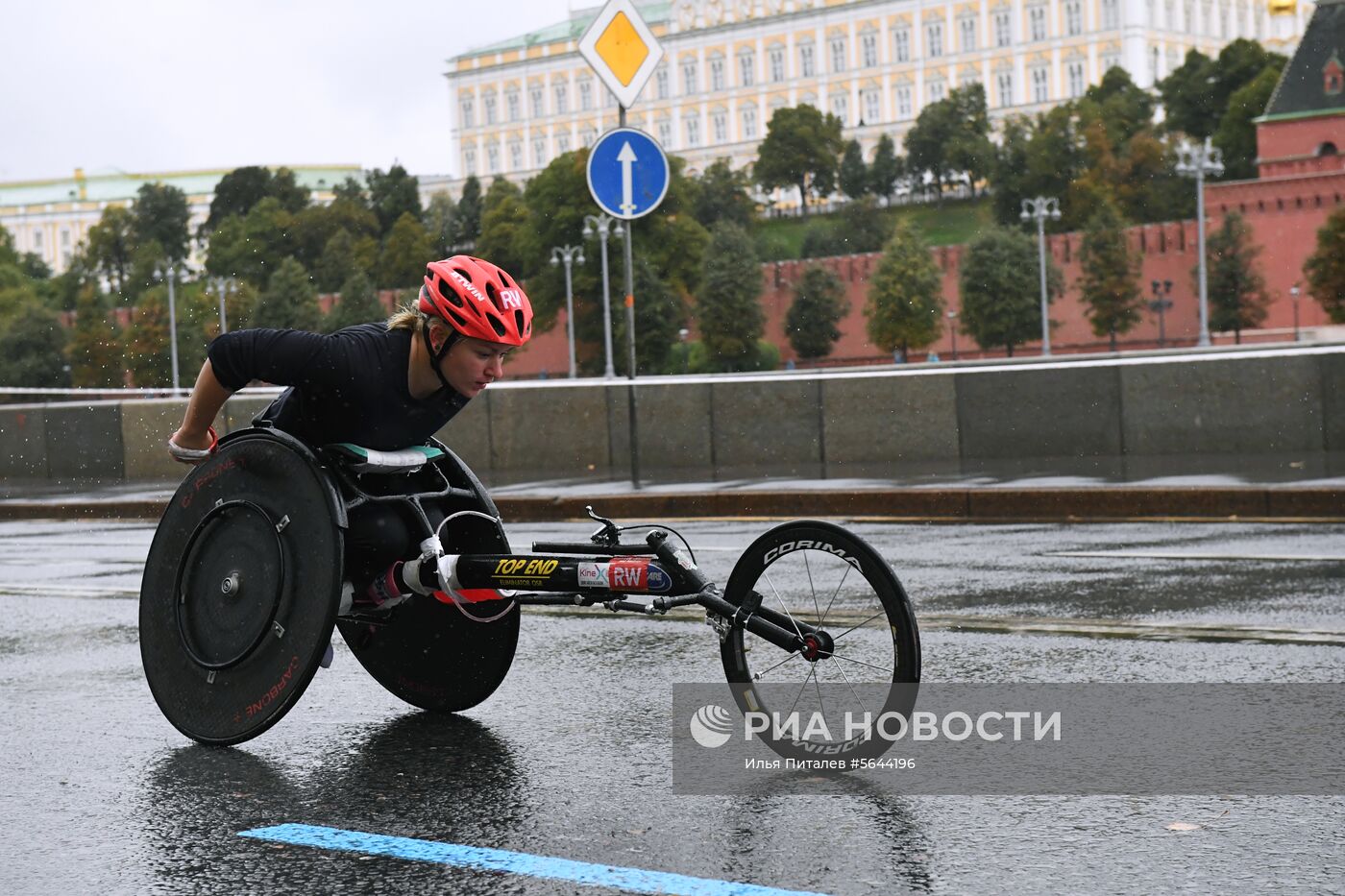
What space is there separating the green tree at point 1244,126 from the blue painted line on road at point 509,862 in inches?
3996

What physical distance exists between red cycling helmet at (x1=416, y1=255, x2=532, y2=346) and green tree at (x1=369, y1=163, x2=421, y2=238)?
112117mm

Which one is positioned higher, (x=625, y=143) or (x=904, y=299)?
(x=904, y=299)

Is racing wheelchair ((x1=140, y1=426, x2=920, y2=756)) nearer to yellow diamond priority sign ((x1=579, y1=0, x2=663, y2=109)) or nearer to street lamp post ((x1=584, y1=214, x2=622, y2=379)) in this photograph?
yellow diamond priority sign ((x1=579, y1=0, x2=663, y2=109))

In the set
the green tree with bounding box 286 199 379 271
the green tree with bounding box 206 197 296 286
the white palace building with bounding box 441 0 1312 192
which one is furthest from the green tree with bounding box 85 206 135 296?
the white palace building with bounding box 441 0 1312 192

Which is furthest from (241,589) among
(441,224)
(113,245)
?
(113,245)

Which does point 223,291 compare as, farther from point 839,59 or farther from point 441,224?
point 839,59

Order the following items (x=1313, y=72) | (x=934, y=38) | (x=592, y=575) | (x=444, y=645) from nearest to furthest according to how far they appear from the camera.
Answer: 1. (x=592, y=575)
2. (x=444, y=645)
3. (x=1313, y=72)
4. (x=934, y=38)

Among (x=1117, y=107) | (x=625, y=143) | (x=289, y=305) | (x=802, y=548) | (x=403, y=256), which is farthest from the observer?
(x=1117, y=107)

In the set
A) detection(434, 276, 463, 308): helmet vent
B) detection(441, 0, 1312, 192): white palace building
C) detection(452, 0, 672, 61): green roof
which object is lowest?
detection(434, 276, 463, 308): helmet vent

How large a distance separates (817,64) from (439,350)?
514 feet

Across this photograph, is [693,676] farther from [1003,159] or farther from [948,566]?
[1003,159]

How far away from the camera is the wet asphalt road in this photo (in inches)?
145

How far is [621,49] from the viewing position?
14.7m

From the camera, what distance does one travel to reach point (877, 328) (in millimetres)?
99188
